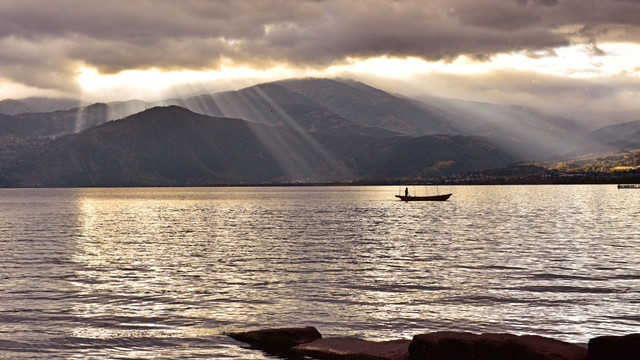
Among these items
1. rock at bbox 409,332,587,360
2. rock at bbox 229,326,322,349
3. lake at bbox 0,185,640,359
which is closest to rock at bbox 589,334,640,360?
rock at bbox 409,332,587,360

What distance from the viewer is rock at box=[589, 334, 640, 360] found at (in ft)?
70.6

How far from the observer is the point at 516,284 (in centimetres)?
4866

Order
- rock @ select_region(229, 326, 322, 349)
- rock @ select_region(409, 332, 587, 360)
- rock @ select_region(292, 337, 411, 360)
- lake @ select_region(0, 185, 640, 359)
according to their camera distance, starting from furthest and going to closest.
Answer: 1. lake @ select_region(0, 185, 640, 359)
2. rock @ select_region(229, 326, 322, 349)
3. rock @ select_region(292, 337, 411, 360)
4. rock @ select_region(409, 332, 587, 360)

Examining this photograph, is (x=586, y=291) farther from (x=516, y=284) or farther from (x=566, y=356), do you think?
(x=566, y=356)

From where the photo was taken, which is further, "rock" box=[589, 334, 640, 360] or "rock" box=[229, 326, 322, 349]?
"rock" box=[229, 326, 322, 349]

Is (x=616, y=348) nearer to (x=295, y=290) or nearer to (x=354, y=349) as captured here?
(x=354, y=349)

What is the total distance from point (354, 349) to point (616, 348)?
1055cm

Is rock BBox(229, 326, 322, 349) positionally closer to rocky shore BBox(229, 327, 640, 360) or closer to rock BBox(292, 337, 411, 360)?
rocky shore BBox(229, 327, 640, 360)

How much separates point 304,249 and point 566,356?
56.2 meters

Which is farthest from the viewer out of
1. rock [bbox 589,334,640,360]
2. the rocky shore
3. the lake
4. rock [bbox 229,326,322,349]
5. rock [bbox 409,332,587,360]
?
the lake

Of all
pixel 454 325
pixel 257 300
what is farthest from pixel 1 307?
pixel 454 325

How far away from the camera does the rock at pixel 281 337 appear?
99.3 ft

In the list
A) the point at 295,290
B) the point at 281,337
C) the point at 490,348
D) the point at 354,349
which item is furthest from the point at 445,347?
the point at 295,290

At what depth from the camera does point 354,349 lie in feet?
91.6
